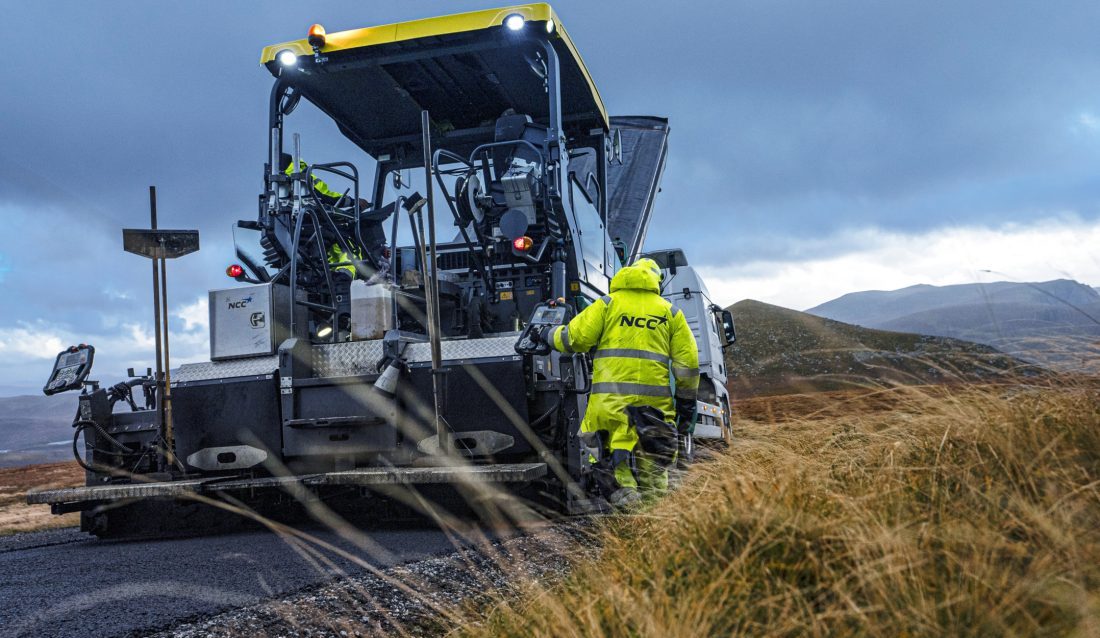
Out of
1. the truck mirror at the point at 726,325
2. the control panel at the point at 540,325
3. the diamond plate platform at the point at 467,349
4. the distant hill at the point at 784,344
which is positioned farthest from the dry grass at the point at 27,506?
the distant hill at the point at 784,344

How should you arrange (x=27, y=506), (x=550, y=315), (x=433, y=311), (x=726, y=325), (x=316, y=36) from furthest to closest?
1. (x=27, y=506)
2. (x=726, y=325)
3. (x=316, y=36)
4. (x=550, y=315)
5. (x=433, y=311)

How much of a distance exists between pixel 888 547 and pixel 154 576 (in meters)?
3.14

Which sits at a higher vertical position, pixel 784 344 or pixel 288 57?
pixel 288 57

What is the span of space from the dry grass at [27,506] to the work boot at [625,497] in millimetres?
5361

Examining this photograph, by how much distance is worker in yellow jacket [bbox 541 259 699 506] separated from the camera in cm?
446

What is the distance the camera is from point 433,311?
189 inches

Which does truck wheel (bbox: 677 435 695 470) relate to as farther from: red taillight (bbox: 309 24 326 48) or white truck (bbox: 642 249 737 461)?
red taillight (bbox: 309 24 326 48)

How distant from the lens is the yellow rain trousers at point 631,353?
4484 mm

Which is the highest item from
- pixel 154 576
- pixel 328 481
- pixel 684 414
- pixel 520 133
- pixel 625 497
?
pixel 520 133

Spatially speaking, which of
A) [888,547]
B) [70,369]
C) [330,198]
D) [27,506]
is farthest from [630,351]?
[27,506]

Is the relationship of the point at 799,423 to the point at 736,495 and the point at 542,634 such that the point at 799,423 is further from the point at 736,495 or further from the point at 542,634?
the point at 542,634

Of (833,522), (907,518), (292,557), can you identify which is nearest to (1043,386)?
(907,518)

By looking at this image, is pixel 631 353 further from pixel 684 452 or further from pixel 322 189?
pixel 322 189

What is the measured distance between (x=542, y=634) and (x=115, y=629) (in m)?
1.53
